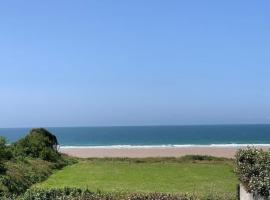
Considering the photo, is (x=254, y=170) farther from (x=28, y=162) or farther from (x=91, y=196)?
(x=28, y=162)

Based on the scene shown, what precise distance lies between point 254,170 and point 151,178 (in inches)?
516

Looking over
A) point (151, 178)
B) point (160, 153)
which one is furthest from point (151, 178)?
point (160, 153)

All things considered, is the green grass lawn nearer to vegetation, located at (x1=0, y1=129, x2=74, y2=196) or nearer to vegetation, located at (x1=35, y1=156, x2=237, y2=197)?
vegetation, located at (x1=35, y1=156, x2=237, y2=197)

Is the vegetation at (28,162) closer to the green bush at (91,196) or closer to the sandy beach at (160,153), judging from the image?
the green bush at (91,196)

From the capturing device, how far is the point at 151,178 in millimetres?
32156

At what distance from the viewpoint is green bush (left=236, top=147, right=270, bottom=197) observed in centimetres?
1850

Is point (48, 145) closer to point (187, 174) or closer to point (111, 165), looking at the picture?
point (111, 165)

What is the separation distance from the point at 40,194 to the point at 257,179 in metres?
7.43

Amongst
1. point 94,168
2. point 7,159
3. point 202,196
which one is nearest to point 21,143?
point 94,168

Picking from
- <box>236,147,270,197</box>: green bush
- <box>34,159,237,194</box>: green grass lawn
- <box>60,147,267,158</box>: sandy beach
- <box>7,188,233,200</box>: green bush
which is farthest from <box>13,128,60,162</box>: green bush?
<box>236,147,270,197</box>: green bush

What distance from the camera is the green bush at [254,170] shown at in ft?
60.7

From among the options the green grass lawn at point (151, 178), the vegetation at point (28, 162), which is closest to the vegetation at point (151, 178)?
the green grass lawn at point (151, 178)

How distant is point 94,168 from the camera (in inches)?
1534

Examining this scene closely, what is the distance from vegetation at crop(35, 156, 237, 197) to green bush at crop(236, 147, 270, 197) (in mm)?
3318
